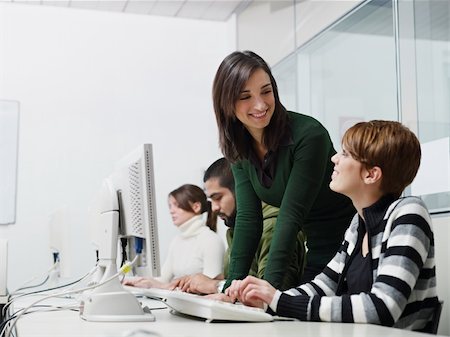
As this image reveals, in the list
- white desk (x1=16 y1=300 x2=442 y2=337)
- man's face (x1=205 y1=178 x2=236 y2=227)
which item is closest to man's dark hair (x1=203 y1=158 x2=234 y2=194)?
man's face (x1=205 y1=178 x2=236 y2=227)

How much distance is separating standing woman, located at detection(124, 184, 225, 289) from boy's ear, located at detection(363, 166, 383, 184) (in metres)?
1.77

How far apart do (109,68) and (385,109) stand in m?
2.50

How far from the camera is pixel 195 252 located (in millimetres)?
3527

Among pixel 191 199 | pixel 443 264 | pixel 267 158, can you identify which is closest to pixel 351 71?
pixel 191 199

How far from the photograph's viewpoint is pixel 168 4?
15.8ft

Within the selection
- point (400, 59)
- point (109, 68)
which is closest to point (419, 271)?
point (400, 59)

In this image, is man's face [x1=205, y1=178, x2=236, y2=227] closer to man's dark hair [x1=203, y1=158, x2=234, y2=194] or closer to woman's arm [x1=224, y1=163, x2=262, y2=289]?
man's dark hair [x1=203, y1=158, x2=234, y2=194]

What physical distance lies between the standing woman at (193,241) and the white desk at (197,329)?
173 cm

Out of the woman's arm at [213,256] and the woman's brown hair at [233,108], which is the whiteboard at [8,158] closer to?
the woman's arm at [213,256]

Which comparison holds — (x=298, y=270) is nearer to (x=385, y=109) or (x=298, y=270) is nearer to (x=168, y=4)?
(x=385, y=109)

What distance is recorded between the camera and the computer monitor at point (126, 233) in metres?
1.55

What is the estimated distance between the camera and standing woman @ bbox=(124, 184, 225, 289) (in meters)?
3.34

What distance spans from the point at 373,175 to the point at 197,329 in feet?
1.91

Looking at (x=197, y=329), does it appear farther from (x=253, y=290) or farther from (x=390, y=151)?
(x=390, y=151)
